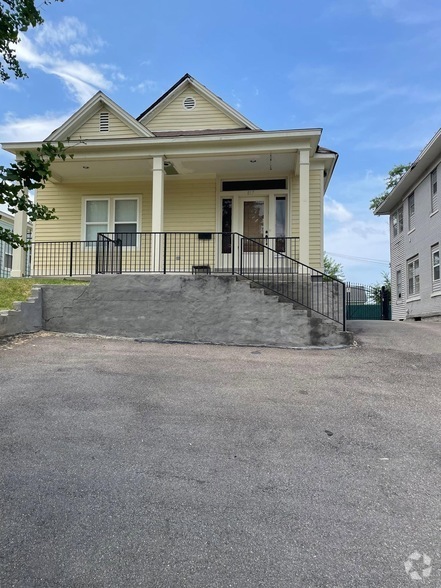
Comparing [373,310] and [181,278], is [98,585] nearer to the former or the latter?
[181,278]

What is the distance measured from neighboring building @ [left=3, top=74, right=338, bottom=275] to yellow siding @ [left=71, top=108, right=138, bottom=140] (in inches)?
1.2

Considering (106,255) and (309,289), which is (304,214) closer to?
(309,289)

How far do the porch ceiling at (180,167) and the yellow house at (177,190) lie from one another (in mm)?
30

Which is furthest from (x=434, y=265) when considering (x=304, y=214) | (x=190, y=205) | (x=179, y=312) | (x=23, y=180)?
(x=23, y=180)

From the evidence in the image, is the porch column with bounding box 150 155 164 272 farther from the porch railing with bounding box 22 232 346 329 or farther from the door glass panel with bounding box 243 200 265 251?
the door glass panel with bounding box 243 200 265 251

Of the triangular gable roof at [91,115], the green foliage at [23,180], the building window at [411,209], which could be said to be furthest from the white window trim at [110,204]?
the building window at [411,209]

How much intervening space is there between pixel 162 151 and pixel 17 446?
9.39 meters

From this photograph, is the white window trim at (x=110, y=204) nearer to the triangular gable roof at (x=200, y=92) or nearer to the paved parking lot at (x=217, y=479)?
the triangular gable roof at (x=200, y=92)

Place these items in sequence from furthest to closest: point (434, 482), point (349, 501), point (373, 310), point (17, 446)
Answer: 1. point (373, 310)
2. point (17, 446)
3. point (434, 482)
4. point (349, 501)

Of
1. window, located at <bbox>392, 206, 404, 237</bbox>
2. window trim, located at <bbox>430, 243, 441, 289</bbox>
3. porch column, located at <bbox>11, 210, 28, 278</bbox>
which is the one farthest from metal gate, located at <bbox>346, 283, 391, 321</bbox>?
porch column, located at <bbox>11, 210, 28, 278</bbox>

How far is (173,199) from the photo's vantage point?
13.9 meters

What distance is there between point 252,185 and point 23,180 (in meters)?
11.5

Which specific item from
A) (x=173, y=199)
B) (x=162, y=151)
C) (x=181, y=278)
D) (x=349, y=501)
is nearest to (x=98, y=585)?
(x=349, y=501)

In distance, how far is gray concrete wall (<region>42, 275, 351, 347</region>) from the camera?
9.35 metres
